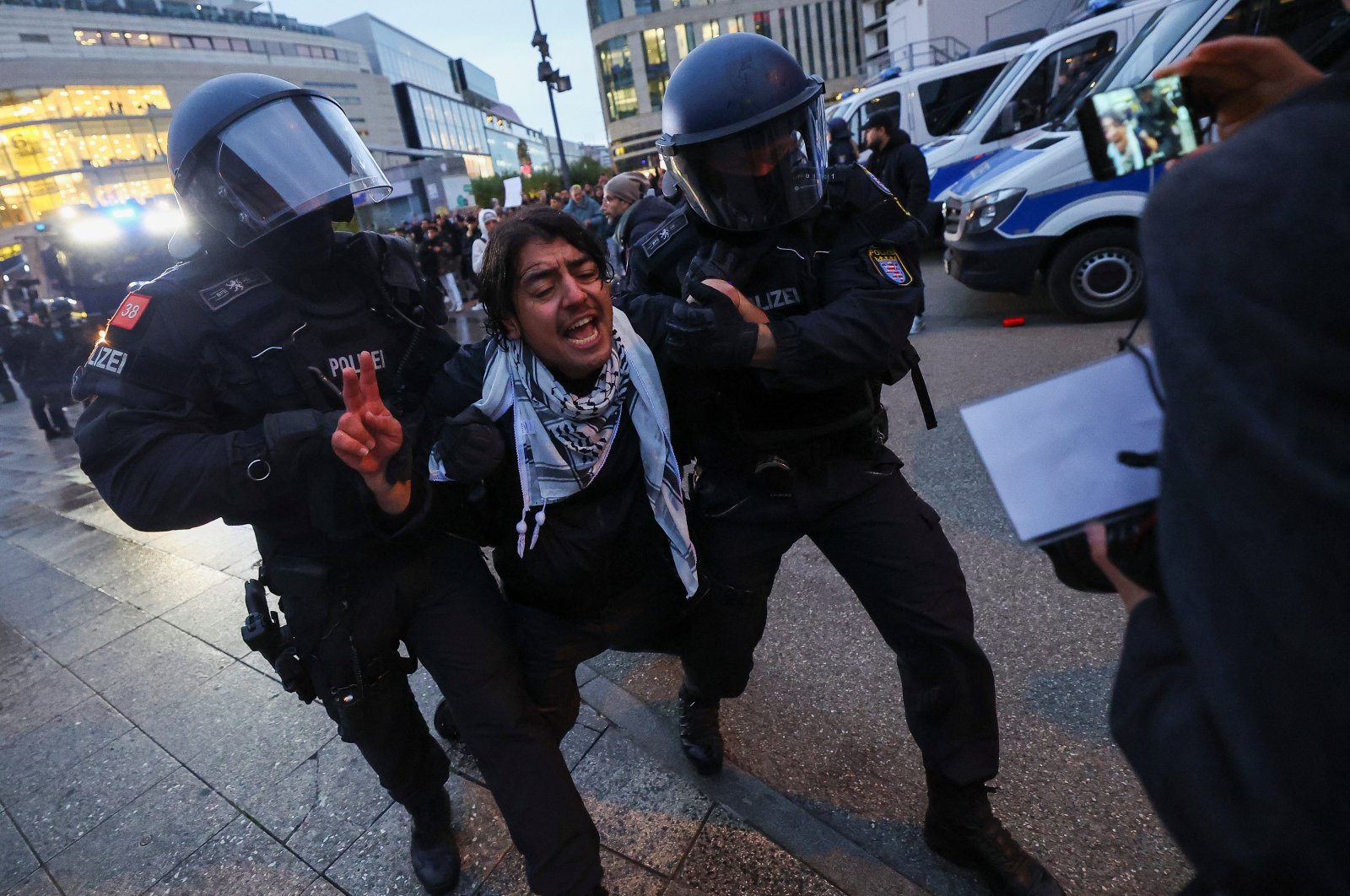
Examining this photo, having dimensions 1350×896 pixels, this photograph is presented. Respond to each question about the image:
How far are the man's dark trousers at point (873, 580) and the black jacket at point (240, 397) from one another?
952 mm

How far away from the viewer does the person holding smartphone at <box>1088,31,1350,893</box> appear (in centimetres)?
52

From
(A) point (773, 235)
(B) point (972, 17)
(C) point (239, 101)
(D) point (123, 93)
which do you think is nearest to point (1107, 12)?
(A) point (773, 235)

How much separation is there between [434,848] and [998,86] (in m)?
8.94

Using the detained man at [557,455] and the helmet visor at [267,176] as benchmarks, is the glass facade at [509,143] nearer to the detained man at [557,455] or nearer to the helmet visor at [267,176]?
the helmet visor at [267,176]

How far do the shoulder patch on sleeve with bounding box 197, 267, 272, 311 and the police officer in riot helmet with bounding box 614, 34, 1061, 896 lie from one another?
1.00 metres

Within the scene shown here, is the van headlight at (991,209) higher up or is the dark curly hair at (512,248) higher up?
the dark curly hair at (512,248)

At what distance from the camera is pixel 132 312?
169cm

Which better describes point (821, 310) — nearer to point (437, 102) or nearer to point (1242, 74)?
point (1242, 74)

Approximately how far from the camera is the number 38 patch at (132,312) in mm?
1668

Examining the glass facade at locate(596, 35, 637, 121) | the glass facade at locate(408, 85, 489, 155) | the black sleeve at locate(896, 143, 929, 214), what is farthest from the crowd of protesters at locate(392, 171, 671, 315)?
the glass facade at locate(408, 85, 489, 155)

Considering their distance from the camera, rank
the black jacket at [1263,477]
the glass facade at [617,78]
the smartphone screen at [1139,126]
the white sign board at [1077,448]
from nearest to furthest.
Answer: the black jacket at [1263,477]
the white sign board at [1077,448]
the smartphone screen at [1139,126]
the glass facade at [617,78]

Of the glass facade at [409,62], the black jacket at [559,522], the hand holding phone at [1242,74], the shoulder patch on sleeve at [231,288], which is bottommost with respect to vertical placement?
the black jacket at [559,522]

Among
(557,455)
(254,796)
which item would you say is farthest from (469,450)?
(254,796)

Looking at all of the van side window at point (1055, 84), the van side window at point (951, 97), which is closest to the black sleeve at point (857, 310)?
the van side window at point (1055, 84)
